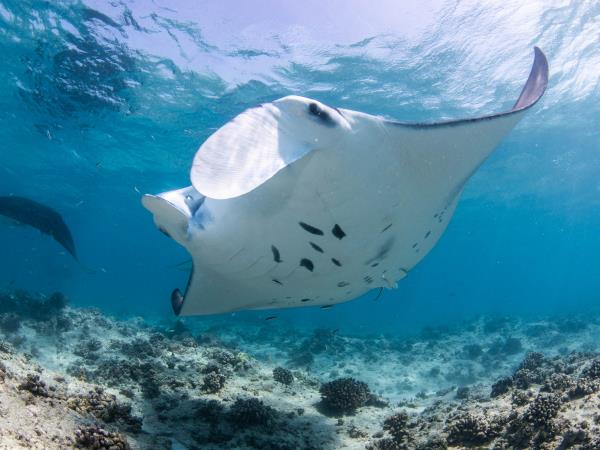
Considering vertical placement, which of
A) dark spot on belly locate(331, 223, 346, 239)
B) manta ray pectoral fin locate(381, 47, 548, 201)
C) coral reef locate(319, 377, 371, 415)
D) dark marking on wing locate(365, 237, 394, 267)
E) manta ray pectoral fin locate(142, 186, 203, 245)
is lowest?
coral reef locate(319, 377, 371, 415)

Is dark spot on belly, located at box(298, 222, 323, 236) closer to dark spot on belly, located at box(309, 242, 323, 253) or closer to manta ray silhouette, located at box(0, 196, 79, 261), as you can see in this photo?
dark spot on belly, located at box(309, 242, 323, 253)

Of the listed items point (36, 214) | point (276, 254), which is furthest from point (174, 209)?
point (36, 214)

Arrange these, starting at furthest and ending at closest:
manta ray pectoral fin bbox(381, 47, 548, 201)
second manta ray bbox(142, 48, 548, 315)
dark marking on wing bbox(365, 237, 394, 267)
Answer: dark marking on wing bbox(365, 237, 394, 267), manta ray pectoral fin bbox(381, 47, 548, 201), second manta ray bbox(142, 48, 548, 315)

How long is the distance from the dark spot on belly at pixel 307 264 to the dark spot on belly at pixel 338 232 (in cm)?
50

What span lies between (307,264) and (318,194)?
1.08m

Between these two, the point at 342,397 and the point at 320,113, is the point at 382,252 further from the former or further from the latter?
the point at 342,397

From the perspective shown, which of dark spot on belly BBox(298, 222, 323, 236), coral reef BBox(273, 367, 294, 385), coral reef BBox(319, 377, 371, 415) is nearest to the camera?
dark spot on belly BBox(298, 222, 323, 236)

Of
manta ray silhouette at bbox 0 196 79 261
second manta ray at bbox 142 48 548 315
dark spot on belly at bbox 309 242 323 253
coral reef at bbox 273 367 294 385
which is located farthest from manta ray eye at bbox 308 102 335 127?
manta ray silhouette at bbox 0 196 79 261

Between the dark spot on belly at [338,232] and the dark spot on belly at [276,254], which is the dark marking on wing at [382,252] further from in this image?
the dark spot on belly at [276,254]

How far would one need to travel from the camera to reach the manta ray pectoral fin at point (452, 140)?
3.38 m

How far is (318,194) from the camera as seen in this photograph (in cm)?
355

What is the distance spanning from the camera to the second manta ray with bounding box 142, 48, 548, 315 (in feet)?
8.89

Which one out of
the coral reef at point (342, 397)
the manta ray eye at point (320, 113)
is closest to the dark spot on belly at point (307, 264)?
the manta ray eye at point (320, 113)

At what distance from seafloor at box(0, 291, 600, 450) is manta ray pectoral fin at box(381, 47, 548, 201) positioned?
2.63m
